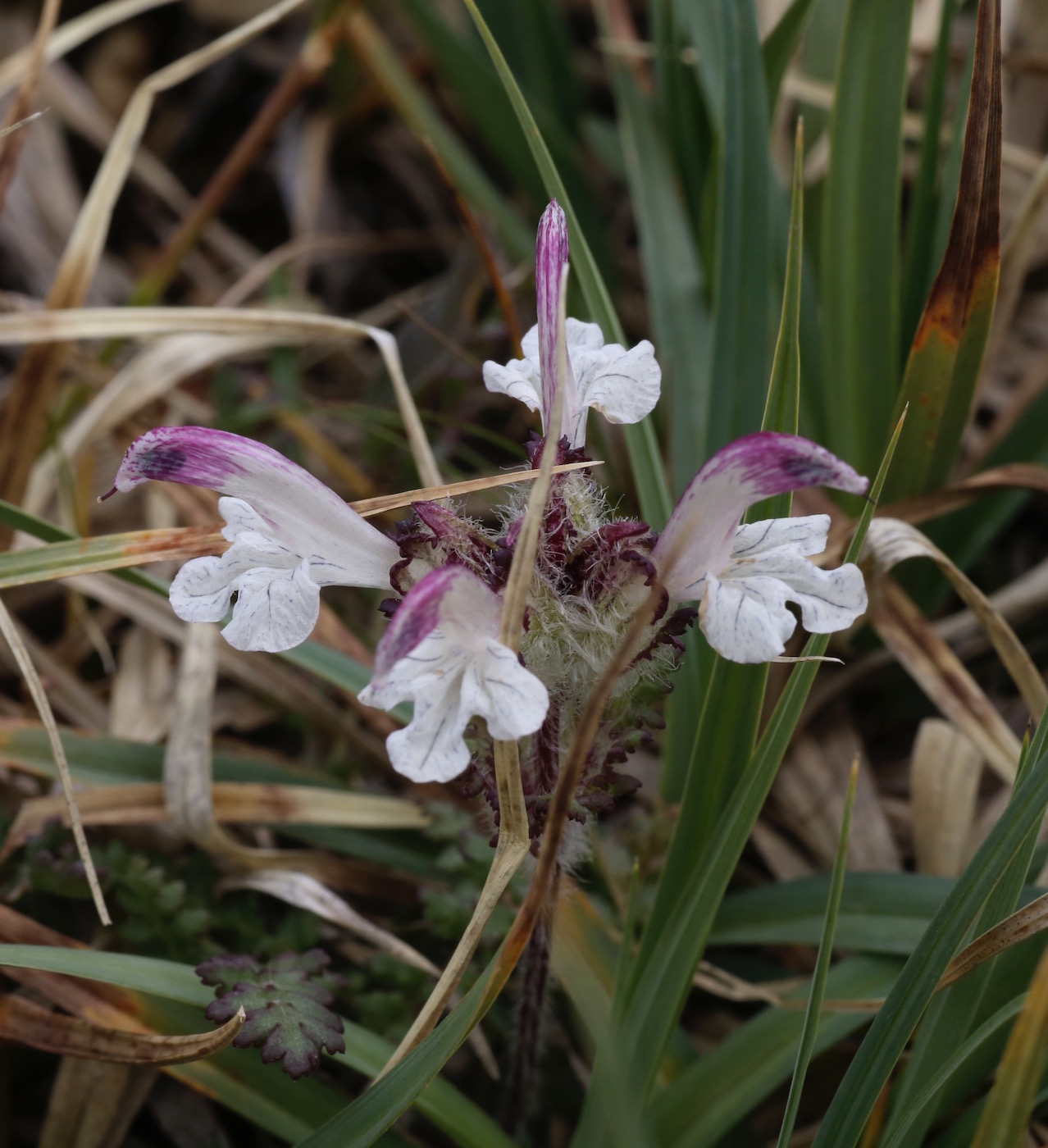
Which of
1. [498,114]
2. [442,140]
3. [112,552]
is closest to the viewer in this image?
[112,552]

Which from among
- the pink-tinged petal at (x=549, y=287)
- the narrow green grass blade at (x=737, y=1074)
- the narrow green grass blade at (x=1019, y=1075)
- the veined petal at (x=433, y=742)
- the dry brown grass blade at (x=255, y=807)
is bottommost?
the narrow green grass blade at (x=737, y=1074)

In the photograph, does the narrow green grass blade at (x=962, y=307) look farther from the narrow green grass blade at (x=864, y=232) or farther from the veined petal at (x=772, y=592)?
the veined petal at (x=772, y=592)

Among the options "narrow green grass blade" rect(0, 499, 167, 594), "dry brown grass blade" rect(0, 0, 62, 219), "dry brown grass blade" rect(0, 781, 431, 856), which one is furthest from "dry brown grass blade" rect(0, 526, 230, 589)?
"dry brown grass blade" rect(0, 0, 62, 219)

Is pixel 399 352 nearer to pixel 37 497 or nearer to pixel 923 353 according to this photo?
pixel 37 497

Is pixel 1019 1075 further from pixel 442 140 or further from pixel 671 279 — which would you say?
pixel 442 140

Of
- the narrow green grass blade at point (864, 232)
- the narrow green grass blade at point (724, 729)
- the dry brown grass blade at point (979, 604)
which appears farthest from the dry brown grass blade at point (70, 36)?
the dry brown grass blade at point (979, 604)

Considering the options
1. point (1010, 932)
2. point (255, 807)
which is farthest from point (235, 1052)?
point (1010, 932)

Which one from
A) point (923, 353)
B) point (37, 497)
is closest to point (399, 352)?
point (37, 497)
